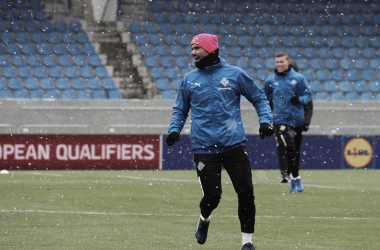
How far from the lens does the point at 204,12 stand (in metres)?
23.2

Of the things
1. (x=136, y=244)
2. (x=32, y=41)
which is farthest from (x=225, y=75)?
(x=32, y=41)

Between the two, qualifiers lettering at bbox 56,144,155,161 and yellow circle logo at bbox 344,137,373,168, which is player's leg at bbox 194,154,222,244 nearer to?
qualifiers lettering at bbox 56,144,155,161

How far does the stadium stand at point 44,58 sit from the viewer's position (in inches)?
786

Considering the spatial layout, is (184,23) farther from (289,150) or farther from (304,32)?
(289,150)

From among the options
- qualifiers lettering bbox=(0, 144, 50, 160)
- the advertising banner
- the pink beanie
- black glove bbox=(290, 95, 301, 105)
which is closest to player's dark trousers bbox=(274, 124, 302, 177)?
black glove bbox=(290, 95, 301, 105)

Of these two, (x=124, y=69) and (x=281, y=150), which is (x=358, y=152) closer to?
(x=281, y=150)

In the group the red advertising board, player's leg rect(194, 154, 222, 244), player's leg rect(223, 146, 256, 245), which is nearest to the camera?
player's leg rect(223, 146, 256, 245)

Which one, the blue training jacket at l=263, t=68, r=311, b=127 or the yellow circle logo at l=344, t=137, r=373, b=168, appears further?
the yellow circle logo at l=344, t=137, r=373, b=168

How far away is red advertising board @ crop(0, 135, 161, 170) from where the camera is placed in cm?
1579

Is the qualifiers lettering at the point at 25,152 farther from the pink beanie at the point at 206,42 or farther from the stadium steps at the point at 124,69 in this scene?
the pink beanie at the point at 206,42

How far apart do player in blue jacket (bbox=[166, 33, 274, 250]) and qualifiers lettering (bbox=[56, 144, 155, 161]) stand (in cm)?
1046

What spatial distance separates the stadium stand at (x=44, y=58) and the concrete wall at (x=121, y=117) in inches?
58.2

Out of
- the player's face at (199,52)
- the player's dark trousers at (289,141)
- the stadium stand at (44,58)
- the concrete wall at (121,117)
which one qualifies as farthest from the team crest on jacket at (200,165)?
the stadium stand at (44,58)

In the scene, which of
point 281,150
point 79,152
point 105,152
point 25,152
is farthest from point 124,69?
point 281,150
